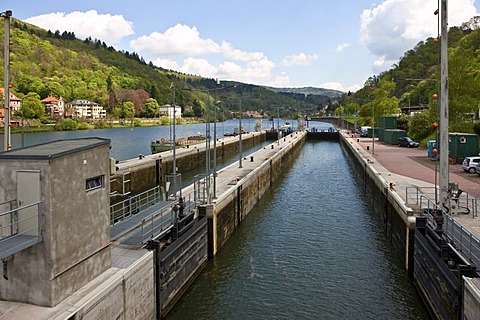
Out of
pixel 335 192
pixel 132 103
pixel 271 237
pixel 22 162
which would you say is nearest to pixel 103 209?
pixel 22 162

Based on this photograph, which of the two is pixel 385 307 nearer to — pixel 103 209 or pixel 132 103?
pixel 103 209

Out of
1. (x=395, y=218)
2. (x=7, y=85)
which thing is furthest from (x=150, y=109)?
(x=7, y=85)

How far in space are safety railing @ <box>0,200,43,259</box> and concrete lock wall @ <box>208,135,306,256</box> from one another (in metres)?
10.2

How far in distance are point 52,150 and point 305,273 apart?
467 inches

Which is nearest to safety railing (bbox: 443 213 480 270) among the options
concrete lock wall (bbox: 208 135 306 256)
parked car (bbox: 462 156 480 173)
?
concrete lock wall (bbox: 208 135 306 256)

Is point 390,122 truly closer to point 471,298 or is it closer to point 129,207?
point 129,207

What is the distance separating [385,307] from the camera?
15.1 m

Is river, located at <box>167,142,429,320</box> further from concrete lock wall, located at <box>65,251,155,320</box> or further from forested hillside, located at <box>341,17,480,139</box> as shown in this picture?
forested hillside, located at <box>341,17,480,139</box>

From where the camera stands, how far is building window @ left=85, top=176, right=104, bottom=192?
1090 cm

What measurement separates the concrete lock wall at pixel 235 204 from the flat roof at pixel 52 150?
8.79m

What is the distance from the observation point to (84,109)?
141m

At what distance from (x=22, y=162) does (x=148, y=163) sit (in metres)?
30.0

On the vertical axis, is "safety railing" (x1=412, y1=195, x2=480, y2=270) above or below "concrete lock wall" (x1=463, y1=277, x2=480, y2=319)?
above

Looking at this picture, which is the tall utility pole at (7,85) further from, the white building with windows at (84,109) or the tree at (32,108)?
the white building with windows at (84,109)
